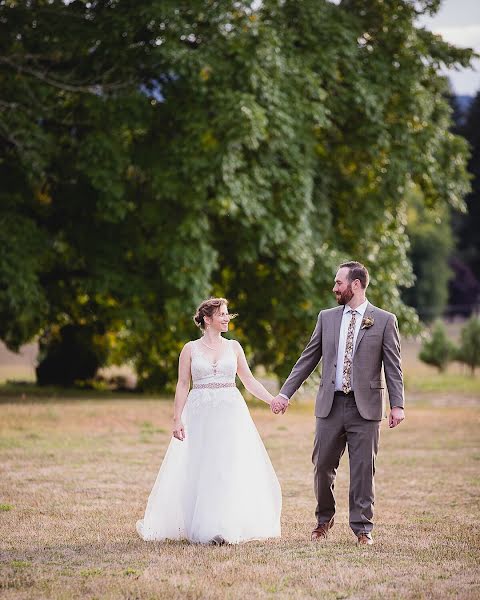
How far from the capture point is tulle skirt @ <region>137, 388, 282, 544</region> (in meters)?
7.76

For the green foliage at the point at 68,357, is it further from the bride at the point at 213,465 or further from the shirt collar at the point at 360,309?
the shirt collar at the point at 360,309

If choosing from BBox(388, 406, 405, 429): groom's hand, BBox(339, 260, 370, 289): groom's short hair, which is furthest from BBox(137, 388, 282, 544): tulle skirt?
BBox(339, 260, 370, 289): groom's short hair

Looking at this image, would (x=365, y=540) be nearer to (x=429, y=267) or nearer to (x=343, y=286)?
(x=343, y=286)

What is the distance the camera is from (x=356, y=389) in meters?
7.59

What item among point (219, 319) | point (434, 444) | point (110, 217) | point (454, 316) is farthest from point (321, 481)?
point (454, 316)

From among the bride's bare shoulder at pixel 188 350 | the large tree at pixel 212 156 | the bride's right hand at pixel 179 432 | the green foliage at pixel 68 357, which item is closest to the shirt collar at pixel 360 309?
the bride's bare shoulder at pixel 188 350

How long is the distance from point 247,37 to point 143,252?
16.2ft

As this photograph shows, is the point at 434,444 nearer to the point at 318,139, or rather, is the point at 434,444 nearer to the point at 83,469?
the point at 83,469

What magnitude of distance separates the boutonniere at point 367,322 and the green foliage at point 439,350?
29008 millimetres

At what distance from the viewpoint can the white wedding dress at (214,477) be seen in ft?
25.5

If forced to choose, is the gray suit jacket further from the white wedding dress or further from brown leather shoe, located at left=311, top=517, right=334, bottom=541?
brown leather shoe, located at left=311, top=517, right=334, bottom=541

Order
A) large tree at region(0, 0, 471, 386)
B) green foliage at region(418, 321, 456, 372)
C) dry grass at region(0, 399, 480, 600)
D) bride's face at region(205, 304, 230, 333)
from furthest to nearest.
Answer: green foliage at region(418, 321, 456, 372)
large tree at region(0, 0, 471, 386)
bride's face at region(205, 304, 230, 333)
dry grass at region(0, 399, 480, 600)

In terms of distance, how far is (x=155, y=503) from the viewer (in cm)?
793

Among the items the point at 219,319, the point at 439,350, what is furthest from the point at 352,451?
the point at 439,350
